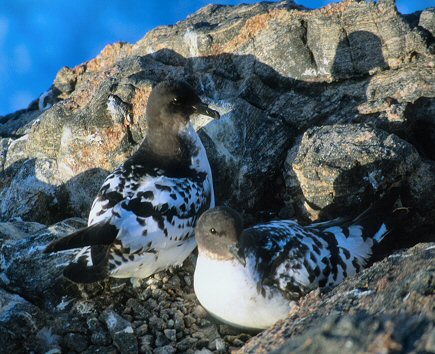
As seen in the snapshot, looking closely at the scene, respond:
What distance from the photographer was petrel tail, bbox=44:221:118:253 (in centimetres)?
550

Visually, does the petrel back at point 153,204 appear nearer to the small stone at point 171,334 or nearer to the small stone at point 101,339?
the small stone at point 101,339

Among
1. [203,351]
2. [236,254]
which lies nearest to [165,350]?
[203,351]

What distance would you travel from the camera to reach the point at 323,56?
26.2 ft

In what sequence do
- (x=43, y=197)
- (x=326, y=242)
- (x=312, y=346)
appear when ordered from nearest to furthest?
(x=312, y=346) → (x=326, y=242) → (x=43, y=197)

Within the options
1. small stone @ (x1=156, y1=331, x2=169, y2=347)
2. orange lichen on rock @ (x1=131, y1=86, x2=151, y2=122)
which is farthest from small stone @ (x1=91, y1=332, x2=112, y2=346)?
orange lichen on rock @ (x1=131, y1=86, x2=151, y2=122)

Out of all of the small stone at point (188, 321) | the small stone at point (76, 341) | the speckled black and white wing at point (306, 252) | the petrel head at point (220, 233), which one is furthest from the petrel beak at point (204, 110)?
the small stone at point (76, 341)

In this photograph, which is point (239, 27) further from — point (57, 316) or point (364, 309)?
point (364, 309)

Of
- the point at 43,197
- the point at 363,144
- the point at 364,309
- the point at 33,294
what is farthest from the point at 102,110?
the point at 364,309

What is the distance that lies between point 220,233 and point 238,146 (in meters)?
2.39

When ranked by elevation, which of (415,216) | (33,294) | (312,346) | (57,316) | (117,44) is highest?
(117,44)

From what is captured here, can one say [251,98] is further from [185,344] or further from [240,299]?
[185,344]

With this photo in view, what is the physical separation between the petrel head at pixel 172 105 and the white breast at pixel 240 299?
222 cm

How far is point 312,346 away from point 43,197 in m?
6.06

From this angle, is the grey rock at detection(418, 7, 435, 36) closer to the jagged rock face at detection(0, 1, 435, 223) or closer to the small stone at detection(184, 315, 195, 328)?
the jagged rock face at detection(0, 1, 435, 223)
